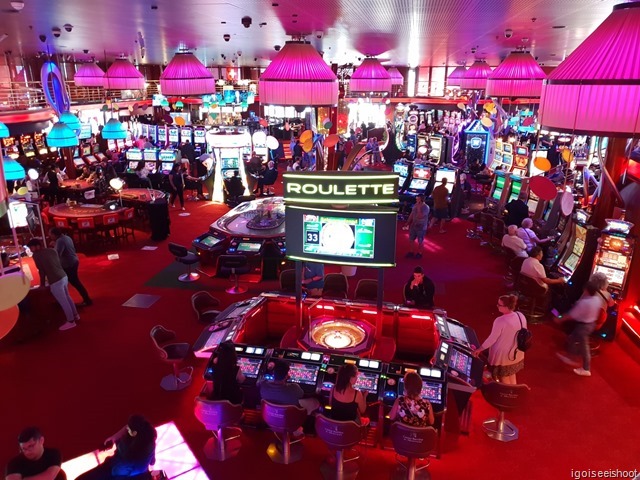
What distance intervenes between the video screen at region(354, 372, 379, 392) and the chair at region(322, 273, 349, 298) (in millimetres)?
2696

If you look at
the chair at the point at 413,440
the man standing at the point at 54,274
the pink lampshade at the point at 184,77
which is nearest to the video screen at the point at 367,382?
the chair at the point at 413,440

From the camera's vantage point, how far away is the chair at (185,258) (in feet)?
32.7

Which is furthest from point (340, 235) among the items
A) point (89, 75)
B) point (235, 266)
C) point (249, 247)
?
point (89, 75)

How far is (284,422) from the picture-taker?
205 inches

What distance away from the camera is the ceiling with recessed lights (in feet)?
17.9

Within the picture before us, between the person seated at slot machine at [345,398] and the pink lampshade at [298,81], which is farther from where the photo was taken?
the person seated at slot machine at [345,398]

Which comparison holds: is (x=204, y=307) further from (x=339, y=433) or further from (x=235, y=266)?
(x=339, y=433)

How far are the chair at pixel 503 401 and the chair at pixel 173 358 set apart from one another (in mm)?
3833

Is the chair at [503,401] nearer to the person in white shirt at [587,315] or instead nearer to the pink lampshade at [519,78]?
the person in white shirt at [587,315]

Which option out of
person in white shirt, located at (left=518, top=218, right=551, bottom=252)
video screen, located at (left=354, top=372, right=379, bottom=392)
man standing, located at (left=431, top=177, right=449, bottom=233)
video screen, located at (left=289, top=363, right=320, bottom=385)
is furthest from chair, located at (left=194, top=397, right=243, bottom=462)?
man standing, located at (left=431, top=177, right=449, bottom=233)

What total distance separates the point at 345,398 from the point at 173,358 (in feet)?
8.92

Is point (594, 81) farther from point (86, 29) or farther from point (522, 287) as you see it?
point (86, 29)

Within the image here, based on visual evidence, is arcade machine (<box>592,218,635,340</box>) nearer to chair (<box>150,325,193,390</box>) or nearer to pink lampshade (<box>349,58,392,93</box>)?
pink lampshade (<box>349,58,392,93</box>)

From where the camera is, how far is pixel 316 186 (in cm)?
598
